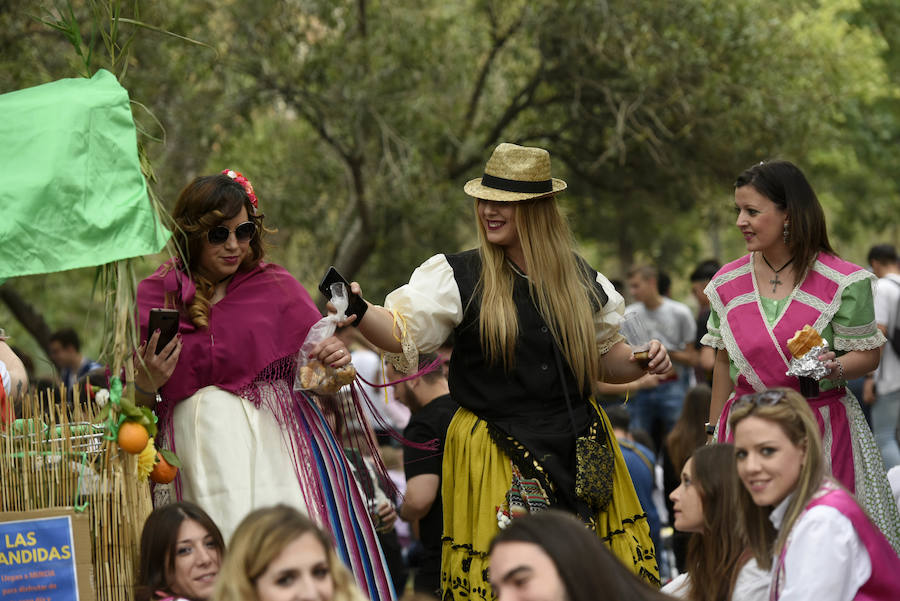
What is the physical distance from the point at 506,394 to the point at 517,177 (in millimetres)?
798

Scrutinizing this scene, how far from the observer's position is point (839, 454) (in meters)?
4.56

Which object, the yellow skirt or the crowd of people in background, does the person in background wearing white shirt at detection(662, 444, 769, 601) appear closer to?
the crowd of people in background

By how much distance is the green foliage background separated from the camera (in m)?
10.9

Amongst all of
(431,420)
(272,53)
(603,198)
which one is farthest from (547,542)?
(603,198)

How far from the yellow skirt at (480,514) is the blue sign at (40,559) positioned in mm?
1326

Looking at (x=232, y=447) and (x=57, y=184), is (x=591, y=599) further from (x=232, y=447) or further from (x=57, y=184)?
(x=57, y=184)

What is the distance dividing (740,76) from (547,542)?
938 centimetres

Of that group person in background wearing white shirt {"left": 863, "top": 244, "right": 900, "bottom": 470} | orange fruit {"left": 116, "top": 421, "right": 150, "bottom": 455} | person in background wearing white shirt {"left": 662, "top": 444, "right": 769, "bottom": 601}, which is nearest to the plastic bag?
orange fruit {"left": 116, "top": 421, "right": 150, "bottom": 455}

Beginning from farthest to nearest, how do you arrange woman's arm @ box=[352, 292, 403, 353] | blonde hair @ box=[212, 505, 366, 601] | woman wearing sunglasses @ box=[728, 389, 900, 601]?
woman's arm @ box=[352, 292, 403, 353] < woman wearing sunglasses @ box=[728, 389, 900, 601] < blonde hair @ box=[212, 505, 366, 601]

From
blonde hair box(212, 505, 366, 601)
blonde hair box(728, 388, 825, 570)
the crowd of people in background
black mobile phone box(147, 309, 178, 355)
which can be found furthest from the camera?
black mobile phone box(147, 309, 178, 355)

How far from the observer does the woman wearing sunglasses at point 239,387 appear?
4.22 metres

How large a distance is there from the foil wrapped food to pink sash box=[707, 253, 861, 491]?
117mm

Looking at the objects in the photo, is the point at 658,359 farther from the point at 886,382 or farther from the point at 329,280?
the point at 886,382

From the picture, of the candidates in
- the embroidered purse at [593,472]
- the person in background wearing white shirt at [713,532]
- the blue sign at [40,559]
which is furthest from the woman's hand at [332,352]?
the person in background wearing white shirt at [713,532]
